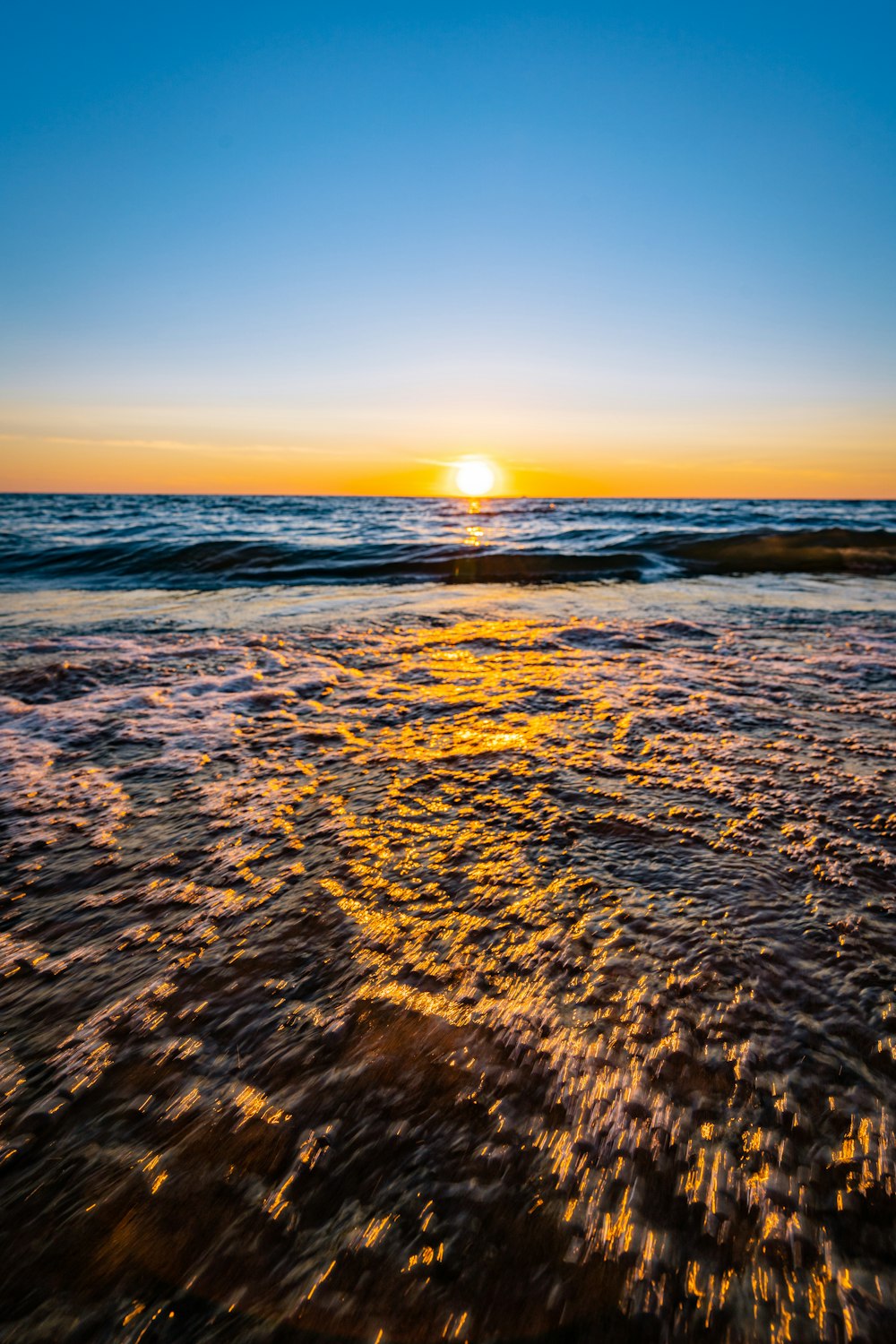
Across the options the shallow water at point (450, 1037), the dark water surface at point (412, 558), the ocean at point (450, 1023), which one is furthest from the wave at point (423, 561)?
the shallow water at point (450, 1037)

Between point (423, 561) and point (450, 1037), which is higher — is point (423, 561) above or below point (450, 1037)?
above

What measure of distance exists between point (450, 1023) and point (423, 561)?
9261mm

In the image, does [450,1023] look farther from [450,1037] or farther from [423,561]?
[423,561]

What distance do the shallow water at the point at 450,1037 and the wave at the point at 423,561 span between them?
664 centimetres

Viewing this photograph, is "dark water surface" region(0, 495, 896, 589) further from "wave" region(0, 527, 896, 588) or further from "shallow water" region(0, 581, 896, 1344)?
"shallow water" region(0, 581, 896, 1344)

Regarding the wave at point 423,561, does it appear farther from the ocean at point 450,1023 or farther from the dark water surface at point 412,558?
the ocean at point 450,1023

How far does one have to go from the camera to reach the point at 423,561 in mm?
10031

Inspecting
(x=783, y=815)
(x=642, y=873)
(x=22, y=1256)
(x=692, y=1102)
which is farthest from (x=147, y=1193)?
(x=783, y=815)

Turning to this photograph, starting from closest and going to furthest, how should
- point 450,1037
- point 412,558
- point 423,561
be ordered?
point 450,1037
point 423,561
point 412,558

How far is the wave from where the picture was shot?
8.76 metres

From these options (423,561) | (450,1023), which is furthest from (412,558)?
(450,1023)

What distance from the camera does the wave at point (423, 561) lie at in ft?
28.7

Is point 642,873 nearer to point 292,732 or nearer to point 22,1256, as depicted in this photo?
point 22,1256

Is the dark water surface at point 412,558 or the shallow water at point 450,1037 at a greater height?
the dark water surface at point 412,558
